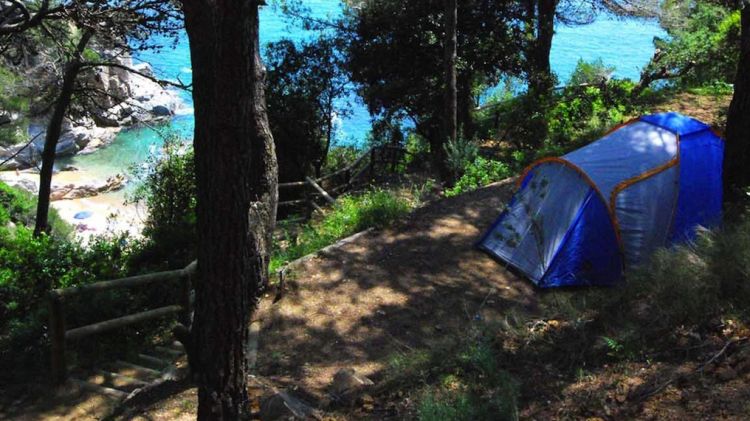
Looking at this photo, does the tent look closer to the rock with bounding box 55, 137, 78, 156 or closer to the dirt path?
the dirt path

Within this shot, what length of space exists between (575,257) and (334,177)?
1049 centimetres

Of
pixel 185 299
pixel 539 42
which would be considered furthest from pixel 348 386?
pixel 539 42

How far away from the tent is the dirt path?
1.77 feet

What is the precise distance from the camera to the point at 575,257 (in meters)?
7.91

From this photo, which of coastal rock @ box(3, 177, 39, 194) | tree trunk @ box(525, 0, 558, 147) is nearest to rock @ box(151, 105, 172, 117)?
coastal rock @ box(3, 177, 39, 194)

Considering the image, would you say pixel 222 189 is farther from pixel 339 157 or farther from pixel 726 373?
pixel 339 157

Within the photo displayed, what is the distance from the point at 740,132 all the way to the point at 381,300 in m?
4.25

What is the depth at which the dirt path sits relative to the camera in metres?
6.77

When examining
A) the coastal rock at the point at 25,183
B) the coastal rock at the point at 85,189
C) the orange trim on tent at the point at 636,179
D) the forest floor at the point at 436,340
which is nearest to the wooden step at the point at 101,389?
the forest floor at the point at 436,340

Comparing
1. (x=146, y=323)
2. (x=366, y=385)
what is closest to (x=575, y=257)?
(x=366, y=385)

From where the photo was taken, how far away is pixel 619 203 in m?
7.90

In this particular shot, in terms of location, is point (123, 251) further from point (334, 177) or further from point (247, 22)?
point (334, 177)

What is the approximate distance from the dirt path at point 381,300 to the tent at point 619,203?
540mm

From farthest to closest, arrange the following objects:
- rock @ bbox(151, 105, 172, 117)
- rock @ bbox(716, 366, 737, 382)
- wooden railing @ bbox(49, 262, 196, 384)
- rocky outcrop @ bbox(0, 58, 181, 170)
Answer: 1. rock @ bbox(151, 105, 172, 117)
2. rocky outcrop @ bbox(0, 58, 181, 170)
3. wooden railing @ bbox(49, 262, 196, 384)
4. rock @ bbox(716, 366, 737, 382)
